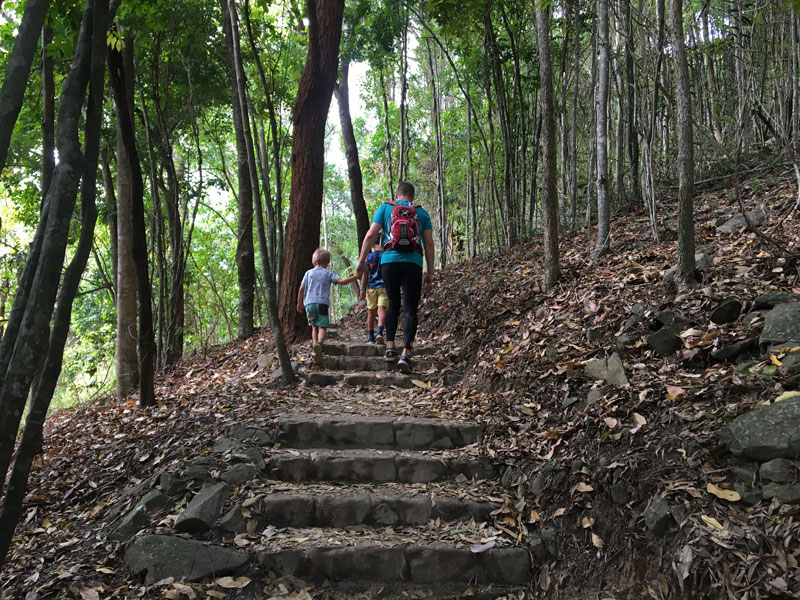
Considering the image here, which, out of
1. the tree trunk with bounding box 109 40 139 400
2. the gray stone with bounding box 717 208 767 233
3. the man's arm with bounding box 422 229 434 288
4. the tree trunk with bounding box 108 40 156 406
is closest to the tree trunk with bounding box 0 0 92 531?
the tree trunk with bounding box 108 40 156 406

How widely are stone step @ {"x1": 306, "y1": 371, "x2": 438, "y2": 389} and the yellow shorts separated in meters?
0.94

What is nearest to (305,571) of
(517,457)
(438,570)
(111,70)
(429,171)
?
(438,570)

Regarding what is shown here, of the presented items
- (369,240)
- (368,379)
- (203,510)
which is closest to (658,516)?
(203,510)

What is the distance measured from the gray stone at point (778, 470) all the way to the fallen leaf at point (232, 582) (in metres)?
2.55

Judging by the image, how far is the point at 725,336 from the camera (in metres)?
3.23

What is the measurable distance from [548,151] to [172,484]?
4400 mm

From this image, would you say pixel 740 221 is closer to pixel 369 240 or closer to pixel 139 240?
pixel 369 240

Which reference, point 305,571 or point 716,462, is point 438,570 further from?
point 716,462

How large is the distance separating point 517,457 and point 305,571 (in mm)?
1524

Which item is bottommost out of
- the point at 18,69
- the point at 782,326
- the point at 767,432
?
the point at 767,432

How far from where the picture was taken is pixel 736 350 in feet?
10.2

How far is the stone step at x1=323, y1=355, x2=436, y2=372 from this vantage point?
5570 millimetres

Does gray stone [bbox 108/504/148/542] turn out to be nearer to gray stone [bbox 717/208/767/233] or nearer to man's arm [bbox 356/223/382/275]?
man's arm [bbox 356/223/382/275]

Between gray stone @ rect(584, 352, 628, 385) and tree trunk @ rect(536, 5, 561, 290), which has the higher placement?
tree trunk @ rect(536, 5, 561, 290)
